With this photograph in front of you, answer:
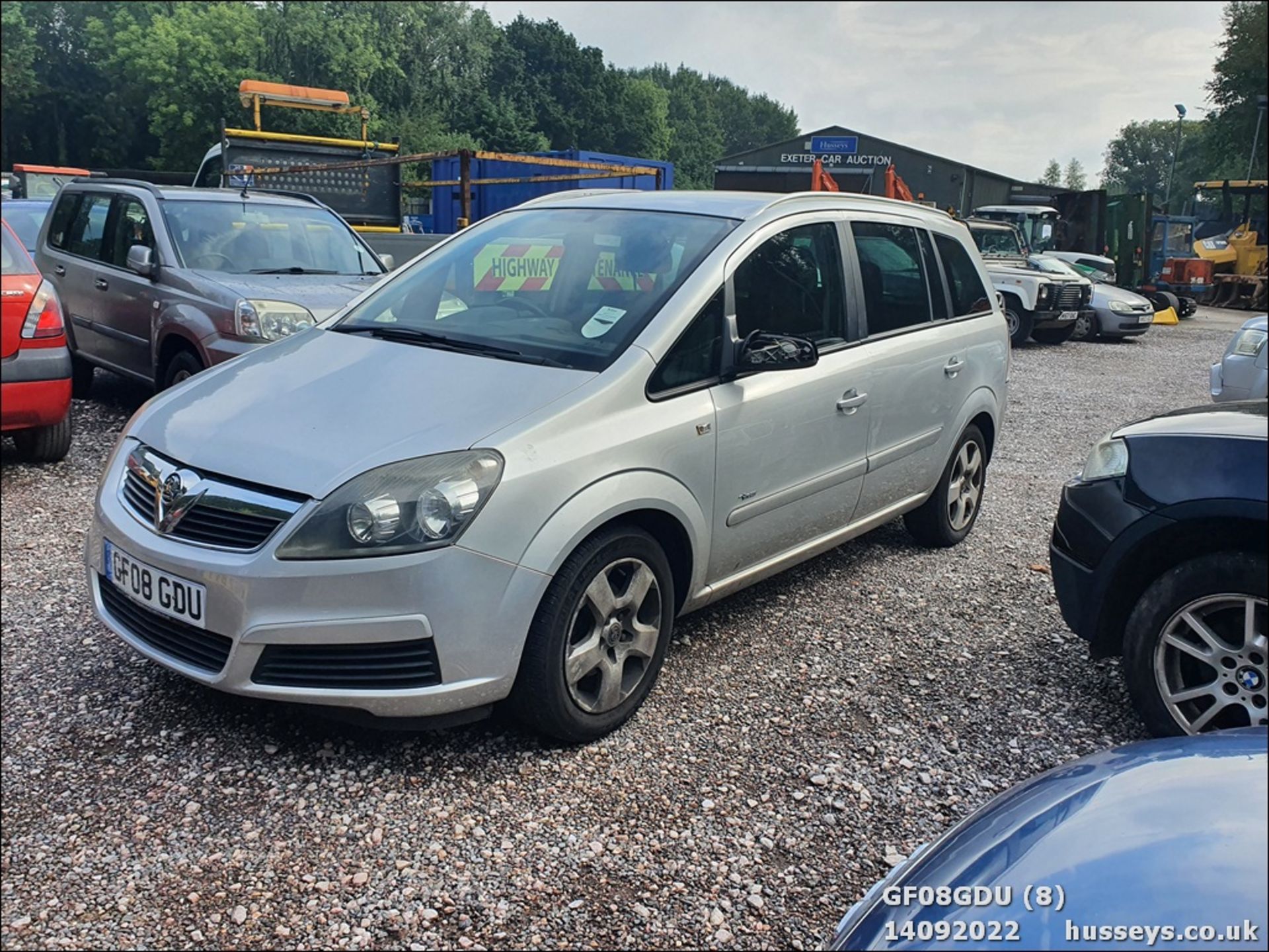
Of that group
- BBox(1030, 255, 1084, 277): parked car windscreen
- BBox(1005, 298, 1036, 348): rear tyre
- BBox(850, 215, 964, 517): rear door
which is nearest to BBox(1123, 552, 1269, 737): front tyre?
BBox(850, 215, 964, 517): rear door

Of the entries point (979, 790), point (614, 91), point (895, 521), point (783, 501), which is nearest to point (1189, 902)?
point (979, 790)

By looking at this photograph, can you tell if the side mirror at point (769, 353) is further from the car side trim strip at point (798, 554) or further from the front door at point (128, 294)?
the front door at point (128, 294)

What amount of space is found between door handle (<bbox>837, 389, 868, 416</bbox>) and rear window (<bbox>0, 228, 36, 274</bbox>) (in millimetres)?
3446

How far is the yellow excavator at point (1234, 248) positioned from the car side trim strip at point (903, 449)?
885 inches

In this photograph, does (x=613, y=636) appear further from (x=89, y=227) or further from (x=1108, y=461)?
(x=89, y=227)

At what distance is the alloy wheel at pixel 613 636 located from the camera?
3129mm

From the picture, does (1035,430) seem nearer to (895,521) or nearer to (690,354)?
(895,521)

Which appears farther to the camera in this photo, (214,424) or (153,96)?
(214,424)

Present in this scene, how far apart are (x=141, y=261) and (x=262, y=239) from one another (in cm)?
97

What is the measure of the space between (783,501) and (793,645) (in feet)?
1.98

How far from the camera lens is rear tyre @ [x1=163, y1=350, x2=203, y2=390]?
6.46 metres

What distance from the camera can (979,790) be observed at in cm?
312

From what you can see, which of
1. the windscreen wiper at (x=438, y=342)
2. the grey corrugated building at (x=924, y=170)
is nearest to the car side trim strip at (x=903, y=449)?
the windscreen wiper at (x=438, y=342)

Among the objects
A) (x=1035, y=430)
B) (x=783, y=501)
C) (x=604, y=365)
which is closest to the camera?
(x=604, y=365)
